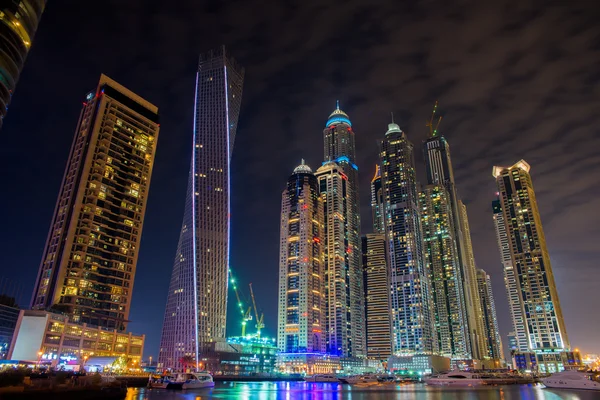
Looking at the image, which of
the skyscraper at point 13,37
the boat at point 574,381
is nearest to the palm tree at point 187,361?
the boat at point 574,381

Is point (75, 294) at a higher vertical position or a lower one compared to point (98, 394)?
higher

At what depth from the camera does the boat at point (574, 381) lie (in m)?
117

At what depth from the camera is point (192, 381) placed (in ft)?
403

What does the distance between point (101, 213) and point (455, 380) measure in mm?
161468

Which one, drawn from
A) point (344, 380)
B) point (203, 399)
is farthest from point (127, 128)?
point (344, 380)

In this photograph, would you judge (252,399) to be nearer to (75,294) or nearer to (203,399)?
(203,399)

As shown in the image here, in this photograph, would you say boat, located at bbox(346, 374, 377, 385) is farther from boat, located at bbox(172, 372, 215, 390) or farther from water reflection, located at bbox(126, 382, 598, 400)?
boat, located at bbox(172, 372, 215, 390)

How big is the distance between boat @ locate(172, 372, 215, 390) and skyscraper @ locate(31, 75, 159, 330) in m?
36.7

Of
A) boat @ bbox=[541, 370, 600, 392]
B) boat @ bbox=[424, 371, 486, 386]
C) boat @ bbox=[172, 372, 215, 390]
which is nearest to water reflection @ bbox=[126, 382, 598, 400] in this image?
boat @ bbox=[172, 372, 215, 390]

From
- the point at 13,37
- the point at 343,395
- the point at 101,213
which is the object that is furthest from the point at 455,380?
the point at 13,37

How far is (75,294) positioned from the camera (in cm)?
13775

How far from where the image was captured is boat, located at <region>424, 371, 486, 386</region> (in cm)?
17462

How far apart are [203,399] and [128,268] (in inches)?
3506

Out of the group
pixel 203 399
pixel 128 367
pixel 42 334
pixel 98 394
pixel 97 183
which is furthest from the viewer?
pixel 97 183
